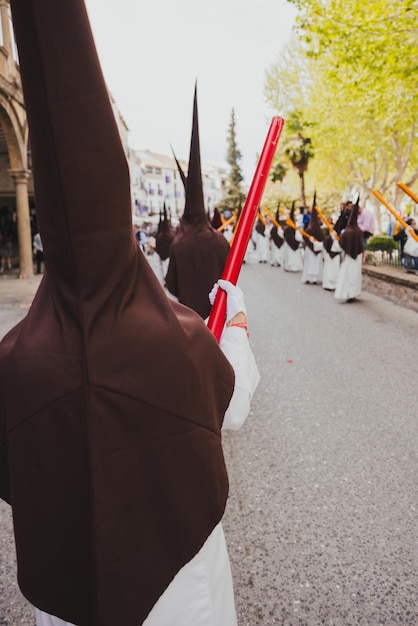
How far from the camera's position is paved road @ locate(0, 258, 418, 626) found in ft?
8.04

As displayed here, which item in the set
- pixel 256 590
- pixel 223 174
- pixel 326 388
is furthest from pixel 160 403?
pixel 223 174

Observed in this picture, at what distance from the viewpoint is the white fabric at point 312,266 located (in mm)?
14703

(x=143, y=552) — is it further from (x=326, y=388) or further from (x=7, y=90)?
(x=7, y=90)

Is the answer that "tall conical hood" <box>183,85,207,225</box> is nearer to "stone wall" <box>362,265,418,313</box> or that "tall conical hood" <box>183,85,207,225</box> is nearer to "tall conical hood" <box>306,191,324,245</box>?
"stone wall" <box>362,265,418,313</box>

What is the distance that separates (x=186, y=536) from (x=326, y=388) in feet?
13.9

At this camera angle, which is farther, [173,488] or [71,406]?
[173,488]

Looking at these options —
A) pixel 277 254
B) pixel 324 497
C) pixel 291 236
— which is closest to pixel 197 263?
pixel 324 497

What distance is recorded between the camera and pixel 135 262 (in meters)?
1.26

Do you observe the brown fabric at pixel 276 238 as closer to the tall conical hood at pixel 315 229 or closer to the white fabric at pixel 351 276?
the tall conical hood at pixel 315 229

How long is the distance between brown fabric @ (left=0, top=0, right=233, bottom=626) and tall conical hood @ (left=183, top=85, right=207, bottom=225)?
106 cm

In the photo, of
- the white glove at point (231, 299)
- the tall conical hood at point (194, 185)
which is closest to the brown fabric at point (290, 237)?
the tall conical hood at point (194, 185)

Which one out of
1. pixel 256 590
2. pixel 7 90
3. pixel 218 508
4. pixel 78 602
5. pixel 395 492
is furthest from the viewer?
pixel 7 90

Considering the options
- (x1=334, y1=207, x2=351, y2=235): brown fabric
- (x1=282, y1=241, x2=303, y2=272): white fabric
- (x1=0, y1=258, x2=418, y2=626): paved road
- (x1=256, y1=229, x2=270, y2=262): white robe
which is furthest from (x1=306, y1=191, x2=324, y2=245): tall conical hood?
(x1=0, y1=258, x2=418, y2=626): paved road

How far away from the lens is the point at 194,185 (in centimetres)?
379
